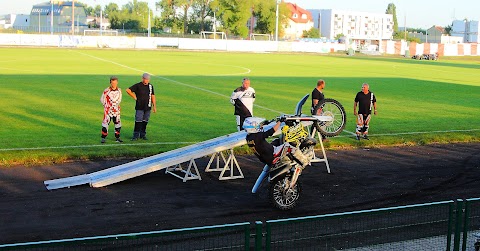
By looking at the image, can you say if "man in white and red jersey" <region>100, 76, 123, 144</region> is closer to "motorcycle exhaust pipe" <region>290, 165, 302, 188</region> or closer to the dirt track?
the dirt track

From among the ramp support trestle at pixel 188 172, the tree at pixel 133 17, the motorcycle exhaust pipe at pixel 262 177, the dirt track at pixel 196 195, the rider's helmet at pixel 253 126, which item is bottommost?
the dirt track at pixel 196 195

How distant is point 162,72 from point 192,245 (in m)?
39.6

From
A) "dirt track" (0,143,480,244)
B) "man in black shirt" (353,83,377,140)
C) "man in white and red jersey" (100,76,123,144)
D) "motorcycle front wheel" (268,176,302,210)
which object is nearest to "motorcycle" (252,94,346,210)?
"motorcycle front wheel" (268,176,302,210)

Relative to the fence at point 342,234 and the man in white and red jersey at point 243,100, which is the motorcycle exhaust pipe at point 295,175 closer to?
the fence at point 342,234

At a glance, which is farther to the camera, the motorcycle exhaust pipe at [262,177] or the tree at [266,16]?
the tree at [266,16]

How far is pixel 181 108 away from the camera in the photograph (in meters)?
27.9

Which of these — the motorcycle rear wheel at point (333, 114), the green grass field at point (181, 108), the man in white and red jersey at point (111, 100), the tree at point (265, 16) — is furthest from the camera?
the tree at point (265, 16)

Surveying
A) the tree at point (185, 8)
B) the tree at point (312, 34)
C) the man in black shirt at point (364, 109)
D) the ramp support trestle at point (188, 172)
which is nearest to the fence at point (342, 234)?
the ramp support trestle at point (188, 172)

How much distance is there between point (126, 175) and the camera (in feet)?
46.5

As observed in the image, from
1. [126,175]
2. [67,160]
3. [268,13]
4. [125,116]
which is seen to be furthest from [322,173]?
[268,13]

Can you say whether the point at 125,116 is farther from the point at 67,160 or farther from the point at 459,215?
the point at 459,215

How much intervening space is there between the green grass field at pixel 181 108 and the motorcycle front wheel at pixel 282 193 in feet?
21.2

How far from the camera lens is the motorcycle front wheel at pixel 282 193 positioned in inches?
493

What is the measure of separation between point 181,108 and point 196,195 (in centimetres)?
1445
